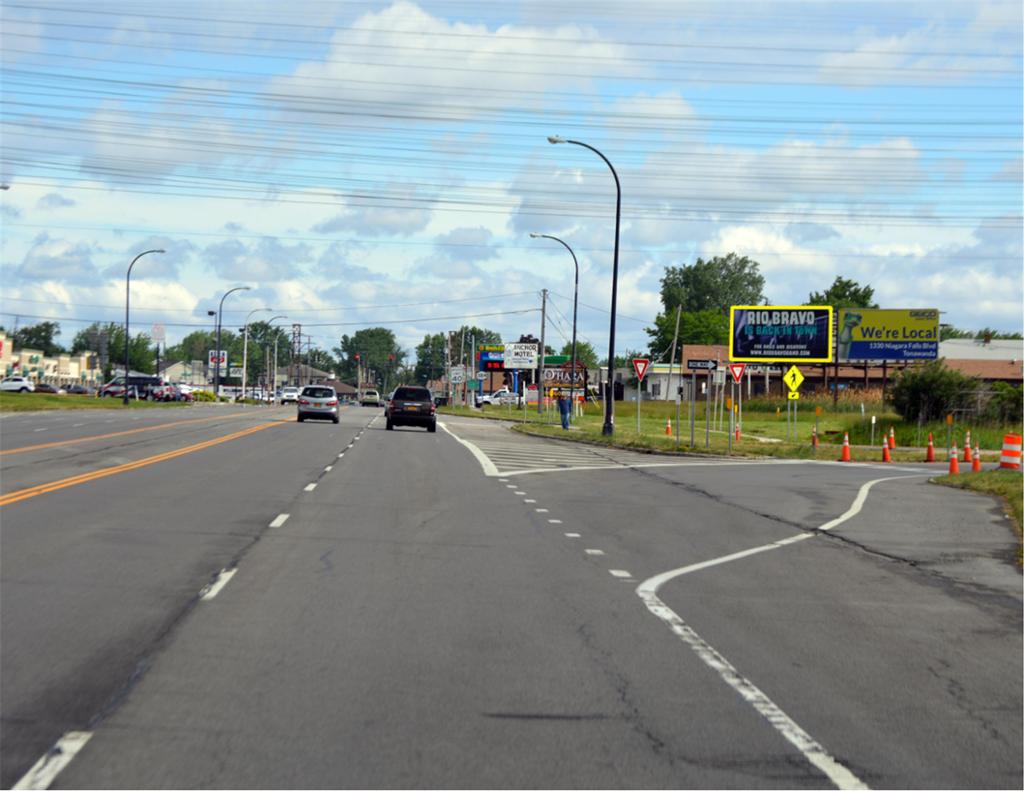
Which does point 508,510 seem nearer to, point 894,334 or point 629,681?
point 629,681

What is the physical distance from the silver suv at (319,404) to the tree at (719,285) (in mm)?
93049

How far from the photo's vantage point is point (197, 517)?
53.0 ft

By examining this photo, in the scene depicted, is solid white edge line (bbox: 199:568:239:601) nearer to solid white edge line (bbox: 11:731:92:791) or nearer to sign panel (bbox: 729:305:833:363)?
solid white edge line (bbox: 11:731:92:791)

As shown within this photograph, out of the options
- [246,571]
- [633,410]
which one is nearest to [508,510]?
[246,571]

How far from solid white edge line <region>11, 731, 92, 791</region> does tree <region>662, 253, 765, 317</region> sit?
463 ft

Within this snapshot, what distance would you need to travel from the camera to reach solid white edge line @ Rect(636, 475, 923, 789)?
19.9 feet

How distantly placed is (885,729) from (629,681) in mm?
1579

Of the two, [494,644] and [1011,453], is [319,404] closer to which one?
[1011,453]

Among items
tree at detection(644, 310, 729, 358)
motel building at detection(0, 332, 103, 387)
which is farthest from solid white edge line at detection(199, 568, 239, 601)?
motel building at detection(0, 332, 103, 387)

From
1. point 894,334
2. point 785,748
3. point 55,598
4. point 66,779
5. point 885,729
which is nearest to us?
point 66,779

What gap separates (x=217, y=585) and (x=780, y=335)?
57.6 meters

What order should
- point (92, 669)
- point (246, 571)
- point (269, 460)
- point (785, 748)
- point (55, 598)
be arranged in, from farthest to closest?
point (269, 460), point (246, 571), point (55, 598), point (92, 669), point (785, 748)

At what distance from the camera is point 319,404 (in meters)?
56.1

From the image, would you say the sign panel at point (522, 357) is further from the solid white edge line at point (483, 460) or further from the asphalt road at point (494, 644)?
the asphalt road at point (494, 644)
